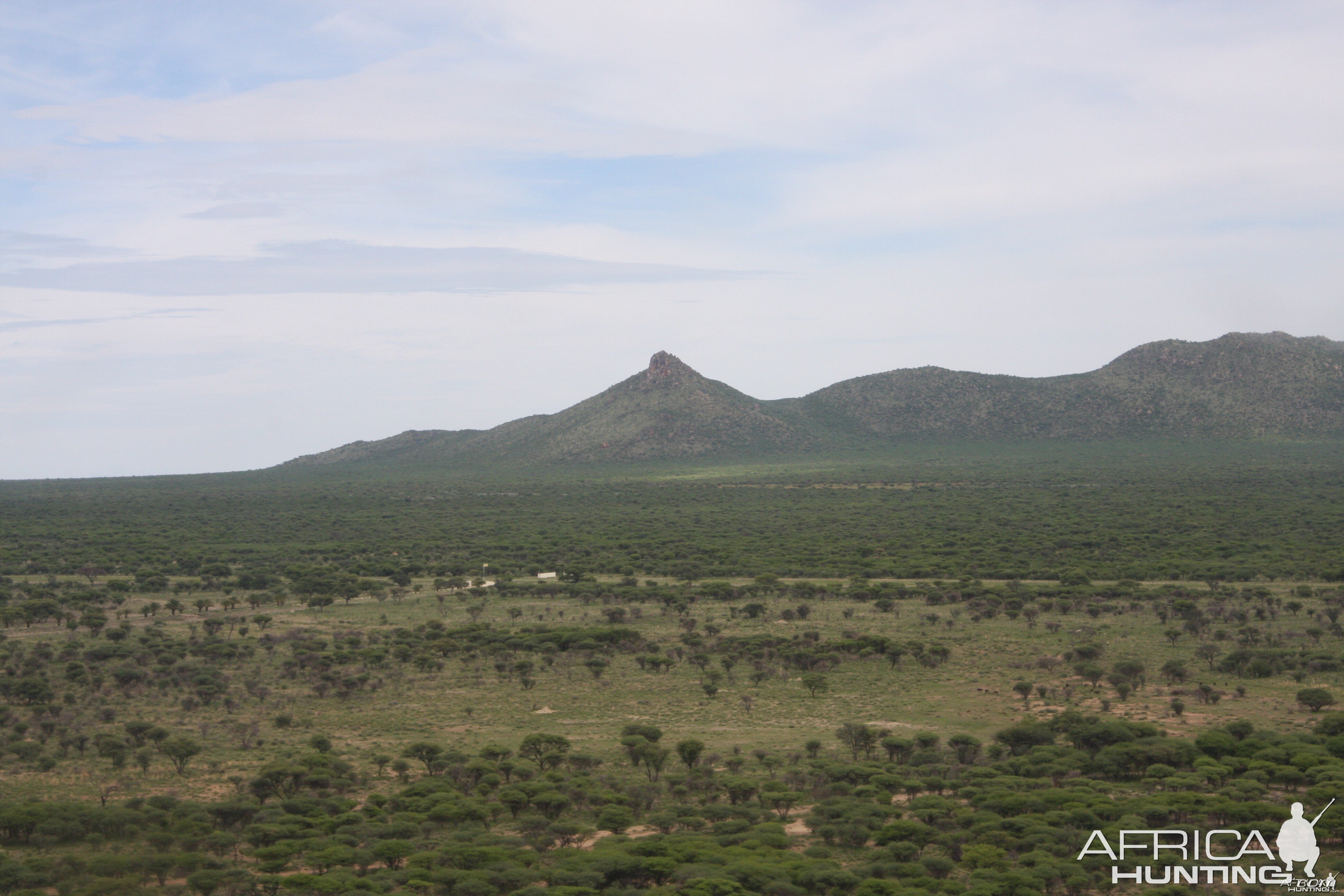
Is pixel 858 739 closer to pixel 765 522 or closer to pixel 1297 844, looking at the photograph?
pixel 1297 844

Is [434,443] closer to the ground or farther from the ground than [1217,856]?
farther from the ground

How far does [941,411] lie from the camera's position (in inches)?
6801

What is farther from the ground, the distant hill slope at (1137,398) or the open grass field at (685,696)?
the distant hill slope at (1137,398)

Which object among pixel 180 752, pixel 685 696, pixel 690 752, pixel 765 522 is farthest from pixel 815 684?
pixel 765 522

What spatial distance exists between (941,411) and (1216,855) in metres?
158

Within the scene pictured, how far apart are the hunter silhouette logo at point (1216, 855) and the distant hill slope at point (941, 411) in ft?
456

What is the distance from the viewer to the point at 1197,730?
27094 millimetres

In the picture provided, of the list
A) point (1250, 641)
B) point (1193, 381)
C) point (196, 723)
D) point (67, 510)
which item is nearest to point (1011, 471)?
point (1193, 381)

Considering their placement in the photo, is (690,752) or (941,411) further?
(941,411)

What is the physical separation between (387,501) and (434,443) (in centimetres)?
7741

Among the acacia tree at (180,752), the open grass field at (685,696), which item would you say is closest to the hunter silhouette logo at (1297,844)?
the open grass field at (685,696)

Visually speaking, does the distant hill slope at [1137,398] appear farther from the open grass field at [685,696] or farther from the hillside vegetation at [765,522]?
the open grass field at [685,696]

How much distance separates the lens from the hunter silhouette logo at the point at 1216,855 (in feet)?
58.9

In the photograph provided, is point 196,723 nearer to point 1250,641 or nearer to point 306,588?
point 306,588
